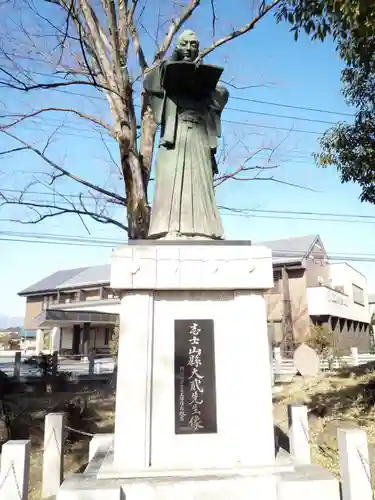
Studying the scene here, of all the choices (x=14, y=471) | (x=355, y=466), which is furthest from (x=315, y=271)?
(x=14, y=471)

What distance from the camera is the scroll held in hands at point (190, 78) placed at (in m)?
4.32

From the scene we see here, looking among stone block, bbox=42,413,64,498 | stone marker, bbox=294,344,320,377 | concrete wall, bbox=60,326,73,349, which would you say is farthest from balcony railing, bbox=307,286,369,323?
stone block, bbox=42,413,64,498

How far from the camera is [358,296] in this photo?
30781 millimetres

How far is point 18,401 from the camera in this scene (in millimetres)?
11336

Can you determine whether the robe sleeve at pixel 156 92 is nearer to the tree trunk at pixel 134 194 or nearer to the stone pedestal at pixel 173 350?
the stone pedestal at pixel 173 350

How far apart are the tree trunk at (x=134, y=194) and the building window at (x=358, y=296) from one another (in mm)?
25392

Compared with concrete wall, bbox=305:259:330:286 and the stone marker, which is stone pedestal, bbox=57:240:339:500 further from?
concrete wall, bbox=305:259:330:286

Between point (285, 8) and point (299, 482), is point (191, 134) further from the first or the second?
point (299, 482)

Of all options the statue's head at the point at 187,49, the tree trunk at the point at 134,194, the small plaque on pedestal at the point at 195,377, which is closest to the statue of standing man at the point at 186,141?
the statue's head at the point at 187,49

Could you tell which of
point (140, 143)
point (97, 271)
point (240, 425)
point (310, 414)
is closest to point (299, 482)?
point (240, 425)

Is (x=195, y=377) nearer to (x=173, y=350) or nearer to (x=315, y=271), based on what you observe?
(x=173, y=350)

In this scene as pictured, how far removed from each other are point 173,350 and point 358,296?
100 ft

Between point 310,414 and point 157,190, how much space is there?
246 inches

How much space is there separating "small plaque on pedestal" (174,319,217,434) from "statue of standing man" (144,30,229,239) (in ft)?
3.42
